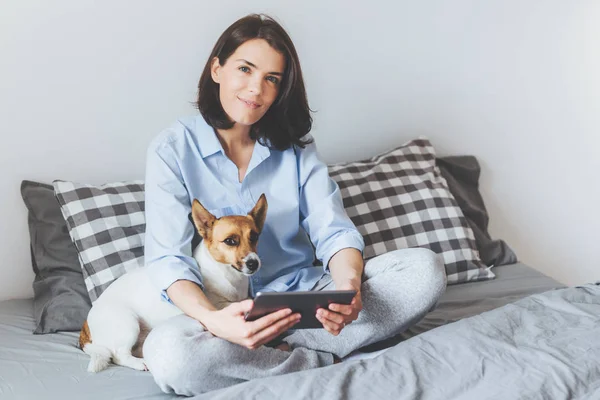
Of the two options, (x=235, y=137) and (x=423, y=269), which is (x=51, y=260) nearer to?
(x=235, y=137)

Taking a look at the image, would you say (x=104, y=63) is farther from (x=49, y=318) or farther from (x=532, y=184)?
(x=532, y=184)

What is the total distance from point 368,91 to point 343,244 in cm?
83

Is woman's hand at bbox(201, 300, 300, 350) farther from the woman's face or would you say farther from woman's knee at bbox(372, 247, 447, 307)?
the woman's face

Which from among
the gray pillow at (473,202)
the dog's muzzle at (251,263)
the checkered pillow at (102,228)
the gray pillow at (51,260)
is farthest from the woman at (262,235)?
the gray pillow at (473,202)

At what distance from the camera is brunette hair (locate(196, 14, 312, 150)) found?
1587 mm

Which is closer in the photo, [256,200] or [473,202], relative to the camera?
[256,200]

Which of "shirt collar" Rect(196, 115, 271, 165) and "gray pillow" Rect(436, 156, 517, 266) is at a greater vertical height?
"shirt collar" Rect(196, 115, 271, 165)

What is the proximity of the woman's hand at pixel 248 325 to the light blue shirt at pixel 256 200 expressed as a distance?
21cm

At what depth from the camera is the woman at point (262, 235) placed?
1351 millimetres

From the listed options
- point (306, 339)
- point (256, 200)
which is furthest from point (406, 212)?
point (306, 339)

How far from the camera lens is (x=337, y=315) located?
4.55ft

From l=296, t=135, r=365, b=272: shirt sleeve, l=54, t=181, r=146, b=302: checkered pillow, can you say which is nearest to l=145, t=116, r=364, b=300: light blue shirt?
l=296, t=135, r=365, b=272: shirt sleeve

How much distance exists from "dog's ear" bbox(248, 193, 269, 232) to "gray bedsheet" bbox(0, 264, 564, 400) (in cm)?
38

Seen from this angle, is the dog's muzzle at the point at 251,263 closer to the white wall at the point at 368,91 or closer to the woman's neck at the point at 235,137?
the woman's neck at the point at 235,137
